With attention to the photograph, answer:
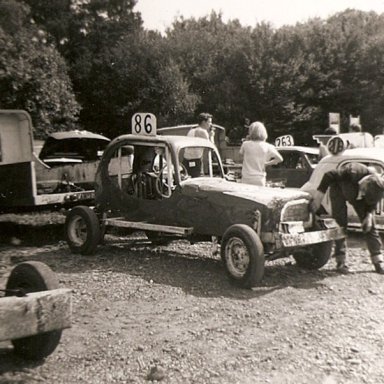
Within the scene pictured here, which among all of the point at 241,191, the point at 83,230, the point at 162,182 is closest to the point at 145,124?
the point at 162,182

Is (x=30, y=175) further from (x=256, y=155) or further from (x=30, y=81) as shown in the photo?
(x=30, y=81)

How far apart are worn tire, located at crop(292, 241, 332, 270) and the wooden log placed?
4.09m

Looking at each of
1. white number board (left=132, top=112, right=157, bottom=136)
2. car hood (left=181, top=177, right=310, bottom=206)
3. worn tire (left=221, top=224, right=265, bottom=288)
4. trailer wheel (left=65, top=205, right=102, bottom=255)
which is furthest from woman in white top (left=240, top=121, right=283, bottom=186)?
trailer wheel (left=65, top=205, right=102, bottom=255)

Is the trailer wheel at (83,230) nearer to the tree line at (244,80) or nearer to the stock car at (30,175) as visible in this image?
the stock car at (30,175)

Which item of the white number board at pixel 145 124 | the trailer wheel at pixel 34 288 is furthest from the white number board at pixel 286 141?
the trailer wheel at pixel 34 288

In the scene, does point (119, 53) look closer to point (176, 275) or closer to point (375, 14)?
point (375, 14)

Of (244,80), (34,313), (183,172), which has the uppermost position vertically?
(244,80)

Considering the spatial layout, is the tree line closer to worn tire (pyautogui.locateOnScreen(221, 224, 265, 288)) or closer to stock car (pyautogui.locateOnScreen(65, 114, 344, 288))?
stock car (pyautogui.locateOnScreen(65, 114, 344, 288))

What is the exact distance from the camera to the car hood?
24.7 ft

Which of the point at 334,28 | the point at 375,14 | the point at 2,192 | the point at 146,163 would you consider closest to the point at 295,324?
the point at 146,163

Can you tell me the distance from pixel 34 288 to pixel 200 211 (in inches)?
135

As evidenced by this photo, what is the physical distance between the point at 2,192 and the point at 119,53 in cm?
2327

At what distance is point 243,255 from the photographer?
7.23m

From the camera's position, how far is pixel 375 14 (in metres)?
43.3
